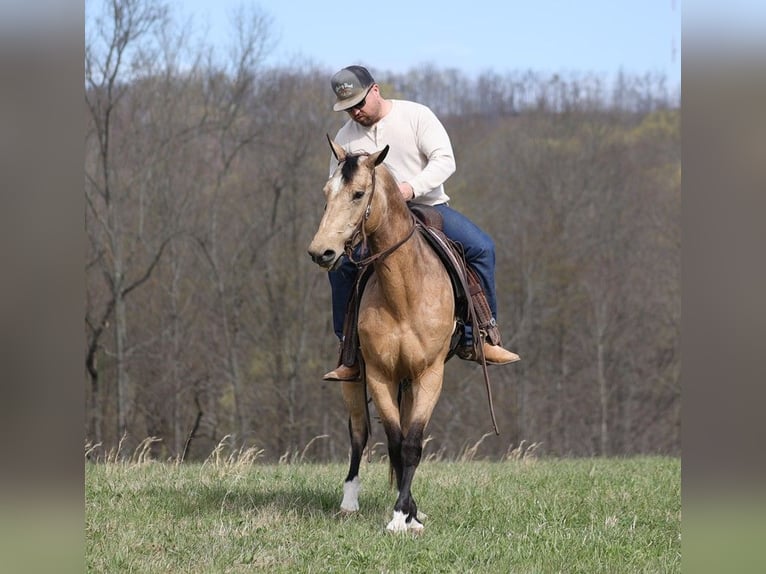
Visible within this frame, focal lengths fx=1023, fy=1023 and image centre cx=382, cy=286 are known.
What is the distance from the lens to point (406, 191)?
281 inches

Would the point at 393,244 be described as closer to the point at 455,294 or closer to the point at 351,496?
the point at 455,294

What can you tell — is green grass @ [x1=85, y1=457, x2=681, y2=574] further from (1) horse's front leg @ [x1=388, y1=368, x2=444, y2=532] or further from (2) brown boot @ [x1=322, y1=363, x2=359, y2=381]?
(2) brown boot @ [x1=322, y1=363, x2=359, y2=381]

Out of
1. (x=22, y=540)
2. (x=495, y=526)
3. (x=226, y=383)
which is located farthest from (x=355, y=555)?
(x=226, y=383)

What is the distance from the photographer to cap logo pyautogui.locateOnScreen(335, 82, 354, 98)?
7188 millimetres

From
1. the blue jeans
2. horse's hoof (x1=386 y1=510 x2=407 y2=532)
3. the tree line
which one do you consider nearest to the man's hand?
the blue jeans

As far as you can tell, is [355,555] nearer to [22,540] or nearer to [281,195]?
[22,540]

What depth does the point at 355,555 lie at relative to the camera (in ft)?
19.5

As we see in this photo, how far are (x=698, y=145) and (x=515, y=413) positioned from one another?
121 feet

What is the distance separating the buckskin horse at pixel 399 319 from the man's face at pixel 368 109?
19.9 inches

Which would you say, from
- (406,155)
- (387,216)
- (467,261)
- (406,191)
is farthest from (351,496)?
(406,155)

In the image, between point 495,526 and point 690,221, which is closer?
point 690,221

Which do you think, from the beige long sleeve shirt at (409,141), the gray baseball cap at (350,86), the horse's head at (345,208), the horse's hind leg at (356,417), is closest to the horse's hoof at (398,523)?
the horse's hind leg at (356,417)

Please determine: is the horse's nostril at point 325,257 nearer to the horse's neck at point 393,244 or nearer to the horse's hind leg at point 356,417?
the horse's neck at point 393,244

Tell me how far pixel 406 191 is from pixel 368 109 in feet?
2.38
